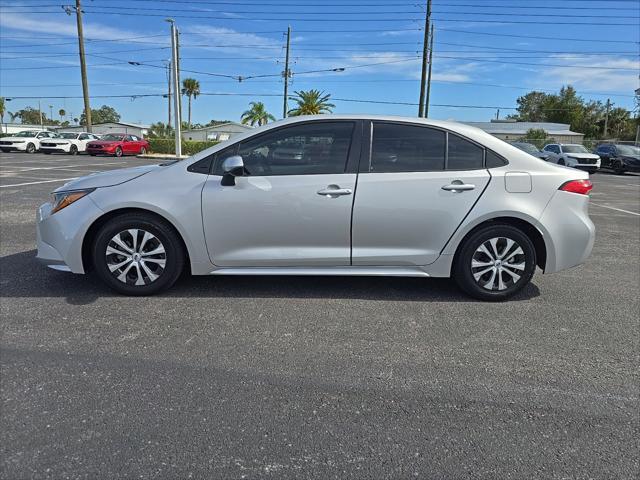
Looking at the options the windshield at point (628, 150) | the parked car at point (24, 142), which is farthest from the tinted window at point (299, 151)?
the parked car at point (24, 142)

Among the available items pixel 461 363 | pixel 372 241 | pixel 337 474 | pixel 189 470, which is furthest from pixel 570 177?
pixel 189 470

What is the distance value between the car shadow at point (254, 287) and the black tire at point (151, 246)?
6.0 inches

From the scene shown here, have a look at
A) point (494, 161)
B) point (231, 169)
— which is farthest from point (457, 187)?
point (231, 169)

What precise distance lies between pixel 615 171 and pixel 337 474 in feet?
93.8

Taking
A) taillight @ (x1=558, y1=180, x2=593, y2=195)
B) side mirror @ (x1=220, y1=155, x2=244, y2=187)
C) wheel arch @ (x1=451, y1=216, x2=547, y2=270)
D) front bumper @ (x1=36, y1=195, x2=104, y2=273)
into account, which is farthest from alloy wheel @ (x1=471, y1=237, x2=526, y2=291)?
front bumper @ (x1=36, y1=195, x2=104, y2=273)

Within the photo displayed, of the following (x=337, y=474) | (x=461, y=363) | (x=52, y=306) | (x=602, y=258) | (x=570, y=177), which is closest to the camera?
(x=337, y=474)

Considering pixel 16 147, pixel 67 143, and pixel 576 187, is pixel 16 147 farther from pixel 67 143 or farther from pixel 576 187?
pixel 576 187

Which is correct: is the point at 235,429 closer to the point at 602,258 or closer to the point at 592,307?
the point at 592,307

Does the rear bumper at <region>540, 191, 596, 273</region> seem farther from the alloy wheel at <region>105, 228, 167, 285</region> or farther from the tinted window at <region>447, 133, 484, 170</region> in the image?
the alloy wheel at <region>105, 228, 167, 285</region>

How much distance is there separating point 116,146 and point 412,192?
1196 inches

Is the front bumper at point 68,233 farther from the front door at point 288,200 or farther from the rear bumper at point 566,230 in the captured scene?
the rear bumper at point 566,230

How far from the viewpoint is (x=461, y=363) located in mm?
2984

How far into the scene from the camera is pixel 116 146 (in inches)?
1184

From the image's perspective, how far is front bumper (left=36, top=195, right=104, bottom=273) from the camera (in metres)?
3.84
